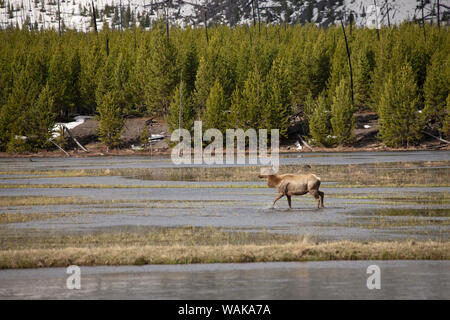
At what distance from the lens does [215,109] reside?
89.3 metres

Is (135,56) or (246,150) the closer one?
(246,150)

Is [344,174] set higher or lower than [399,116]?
lower

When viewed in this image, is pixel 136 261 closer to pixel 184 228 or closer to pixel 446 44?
pixel 184 228

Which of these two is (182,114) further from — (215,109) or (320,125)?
(320,125)

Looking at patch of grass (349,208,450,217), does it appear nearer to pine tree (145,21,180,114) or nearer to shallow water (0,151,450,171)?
shallow water (0,151,450,171)

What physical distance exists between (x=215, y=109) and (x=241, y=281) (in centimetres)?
7555

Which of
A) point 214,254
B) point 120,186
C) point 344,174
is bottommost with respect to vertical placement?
point 344,174

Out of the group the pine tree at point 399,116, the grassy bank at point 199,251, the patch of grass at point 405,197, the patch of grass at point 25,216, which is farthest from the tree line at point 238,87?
the grassy bank at point 199,251

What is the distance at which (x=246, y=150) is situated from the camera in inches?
3482

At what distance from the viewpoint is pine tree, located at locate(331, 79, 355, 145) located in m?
85.5

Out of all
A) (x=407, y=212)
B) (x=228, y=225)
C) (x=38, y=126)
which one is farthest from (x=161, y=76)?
(x=228, y=225)

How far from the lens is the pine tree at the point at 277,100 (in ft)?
296
